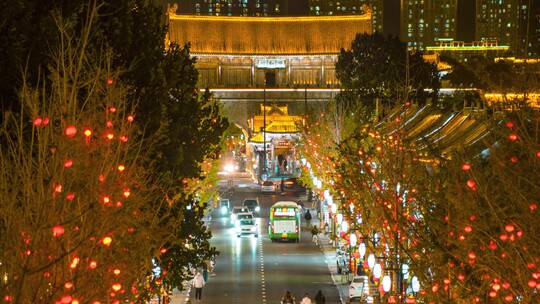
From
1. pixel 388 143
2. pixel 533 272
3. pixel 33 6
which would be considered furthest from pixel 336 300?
pixel 533 272

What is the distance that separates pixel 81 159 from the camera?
2011 centimetres

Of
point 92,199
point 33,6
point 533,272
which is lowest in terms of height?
point 533,272

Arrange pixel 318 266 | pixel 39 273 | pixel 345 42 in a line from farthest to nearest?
pixel 345 42
pixel 318 266
pixel 39 273

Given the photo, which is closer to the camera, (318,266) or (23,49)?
(23,49)

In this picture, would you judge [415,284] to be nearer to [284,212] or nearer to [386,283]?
[386,283]

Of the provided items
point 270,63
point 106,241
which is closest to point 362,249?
point 106,241

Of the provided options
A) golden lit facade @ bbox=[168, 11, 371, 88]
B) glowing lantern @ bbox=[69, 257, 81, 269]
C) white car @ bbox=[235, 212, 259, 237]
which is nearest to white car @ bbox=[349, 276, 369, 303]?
white car @ bbox=[235, 212, 259, 237]

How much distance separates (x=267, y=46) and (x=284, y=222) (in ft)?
175

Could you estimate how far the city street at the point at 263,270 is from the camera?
4944 cm

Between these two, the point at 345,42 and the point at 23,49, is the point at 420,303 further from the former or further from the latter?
the point at 345,42

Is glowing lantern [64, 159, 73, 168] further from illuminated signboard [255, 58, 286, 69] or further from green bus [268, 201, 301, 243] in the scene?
illuminated signboard [255, 58, 286, 69]

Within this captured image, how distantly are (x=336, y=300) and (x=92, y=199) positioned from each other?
97.6ft

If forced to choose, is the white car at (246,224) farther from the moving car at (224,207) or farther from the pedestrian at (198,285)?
the pedestrian at (198,285)

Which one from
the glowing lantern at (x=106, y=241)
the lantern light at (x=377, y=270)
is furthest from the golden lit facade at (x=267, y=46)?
the glowing lantern at (x=106, y=241)
